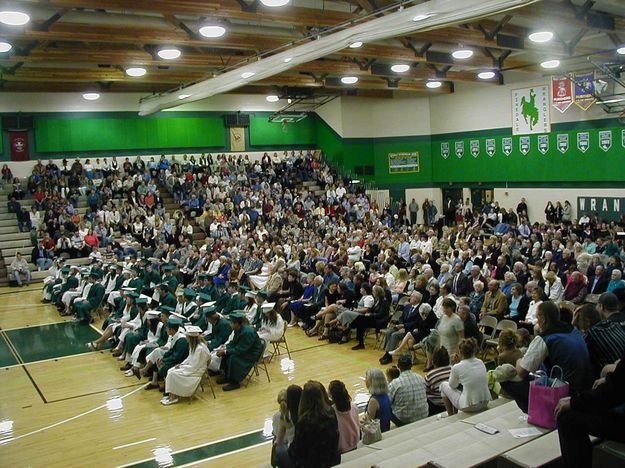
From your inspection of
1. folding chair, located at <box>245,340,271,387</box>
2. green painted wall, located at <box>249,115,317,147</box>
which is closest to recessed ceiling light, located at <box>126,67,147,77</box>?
folding chair, located at <box>245,340,271,387</box>

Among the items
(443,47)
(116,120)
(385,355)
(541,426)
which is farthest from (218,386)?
(116,120)

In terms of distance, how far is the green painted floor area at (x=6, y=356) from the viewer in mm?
11375

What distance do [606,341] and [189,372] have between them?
19.4 feet

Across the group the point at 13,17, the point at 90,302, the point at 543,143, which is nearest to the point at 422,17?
the point at 13,17

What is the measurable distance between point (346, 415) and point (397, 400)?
1.12 meters

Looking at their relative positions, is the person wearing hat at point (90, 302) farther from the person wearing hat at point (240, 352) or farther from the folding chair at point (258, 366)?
the person wearing hat at point (240, 352)

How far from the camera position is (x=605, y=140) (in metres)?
20.7

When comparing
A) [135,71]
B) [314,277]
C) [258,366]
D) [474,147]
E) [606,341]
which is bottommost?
[258,366]

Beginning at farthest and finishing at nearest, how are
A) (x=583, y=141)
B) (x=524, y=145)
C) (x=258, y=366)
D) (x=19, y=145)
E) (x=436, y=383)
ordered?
(x=19, y=145) → (x=524, y=145) → (x=583, y=141) → (x=258, y=366) → (x=436, y=383)

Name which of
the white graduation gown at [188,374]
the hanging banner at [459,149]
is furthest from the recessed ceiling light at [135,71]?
the hanging banner at [459,149]

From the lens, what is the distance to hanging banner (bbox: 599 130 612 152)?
2058 cm

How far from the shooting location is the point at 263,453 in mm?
6934

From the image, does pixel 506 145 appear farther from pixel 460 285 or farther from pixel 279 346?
pixel 279 346

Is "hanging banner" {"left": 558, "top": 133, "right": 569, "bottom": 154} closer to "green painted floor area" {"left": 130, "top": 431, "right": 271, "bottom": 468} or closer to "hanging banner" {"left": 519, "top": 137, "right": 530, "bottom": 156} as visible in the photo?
"hanging banner" {"left": 519, "top": 137, "right": 530, "bottom": 156}
